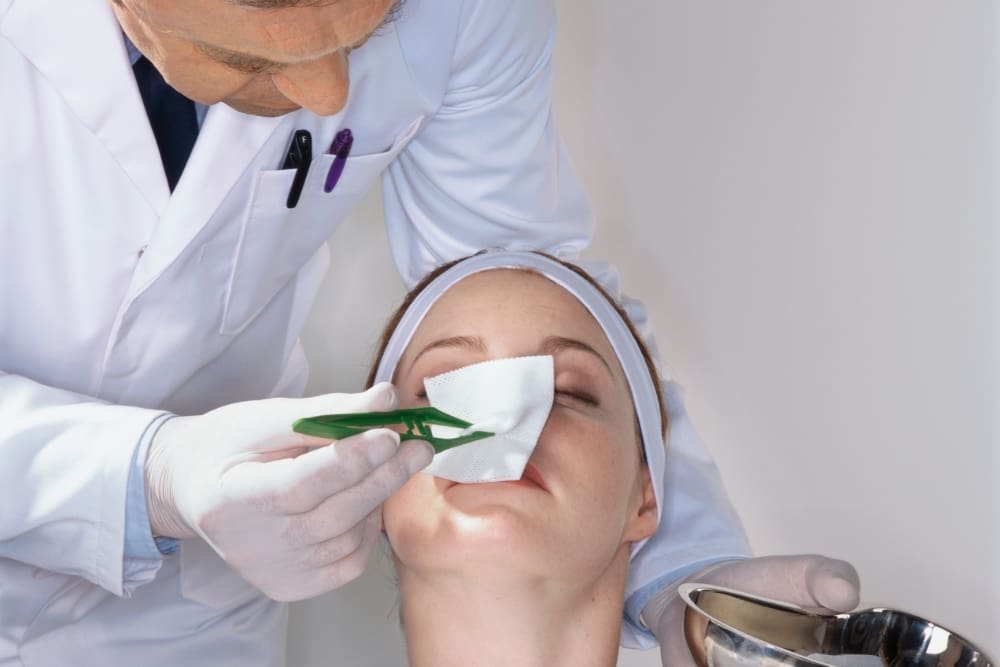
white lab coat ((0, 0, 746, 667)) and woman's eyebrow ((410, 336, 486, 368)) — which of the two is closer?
white lab coat ((0, 0, 746, 667))

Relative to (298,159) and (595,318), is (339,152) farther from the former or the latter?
(595,318)

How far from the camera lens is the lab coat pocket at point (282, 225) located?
5.09 feet

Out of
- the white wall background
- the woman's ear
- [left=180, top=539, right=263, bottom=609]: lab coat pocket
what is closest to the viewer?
the woman's ear

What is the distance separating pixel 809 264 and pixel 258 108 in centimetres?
119

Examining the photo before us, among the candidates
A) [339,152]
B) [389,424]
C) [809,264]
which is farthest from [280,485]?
[809,264]

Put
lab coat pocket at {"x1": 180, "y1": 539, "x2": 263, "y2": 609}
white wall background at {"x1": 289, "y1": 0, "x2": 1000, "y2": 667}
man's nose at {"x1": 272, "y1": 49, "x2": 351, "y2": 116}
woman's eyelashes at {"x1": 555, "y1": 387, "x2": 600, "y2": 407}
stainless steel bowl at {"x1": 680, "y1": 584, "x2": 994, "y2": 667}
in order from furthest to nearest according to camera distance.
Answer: white wall background at {"x1": 289, "y1": 0, "x2": 1000, "y2": 667} → lab coat pocket at {"x1": 180, "y1": 539, "x2": 263, "y2": 609} → woman's eyelashes at {"x1": 555, "y1": 387, "x2": 600, "y2": 407} → stainless steel bowl at {"x1": 680, "y1": 584, "x2": 994, "y2": 667} → man's nose at {"x1": 272, "y1": 49, "x2": 351, "y2": 116}

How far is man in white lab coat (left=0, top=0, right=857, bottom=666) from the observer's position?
49.1 inches

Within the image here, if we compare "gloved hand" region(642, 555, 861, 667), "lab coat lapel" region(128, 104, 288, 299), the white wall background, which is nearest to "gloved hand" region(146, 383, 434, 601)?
"lab coat lapel" region(128, 104, 288, 299)

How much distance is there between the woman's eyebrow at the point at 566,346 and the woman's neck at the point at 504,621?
0.94ft

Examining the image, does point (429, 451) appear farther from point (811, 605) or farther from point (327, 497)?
point (811, 605)

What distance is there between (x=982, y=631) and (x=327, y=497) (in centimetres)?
124

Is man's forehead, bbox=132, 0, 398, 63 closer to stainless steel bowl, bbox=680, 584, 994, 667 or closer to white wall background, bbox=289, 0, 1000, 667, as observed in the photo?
stainless steel bowl, bbox=680, 584, 994, 667

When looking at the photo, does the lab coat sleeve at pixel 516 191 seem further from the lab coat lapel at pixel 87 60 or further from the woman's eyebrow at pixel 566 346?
the lab coat lapel at pixel 87 60

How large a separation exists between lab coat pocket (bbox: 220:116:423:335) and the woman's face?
0.20 metres
